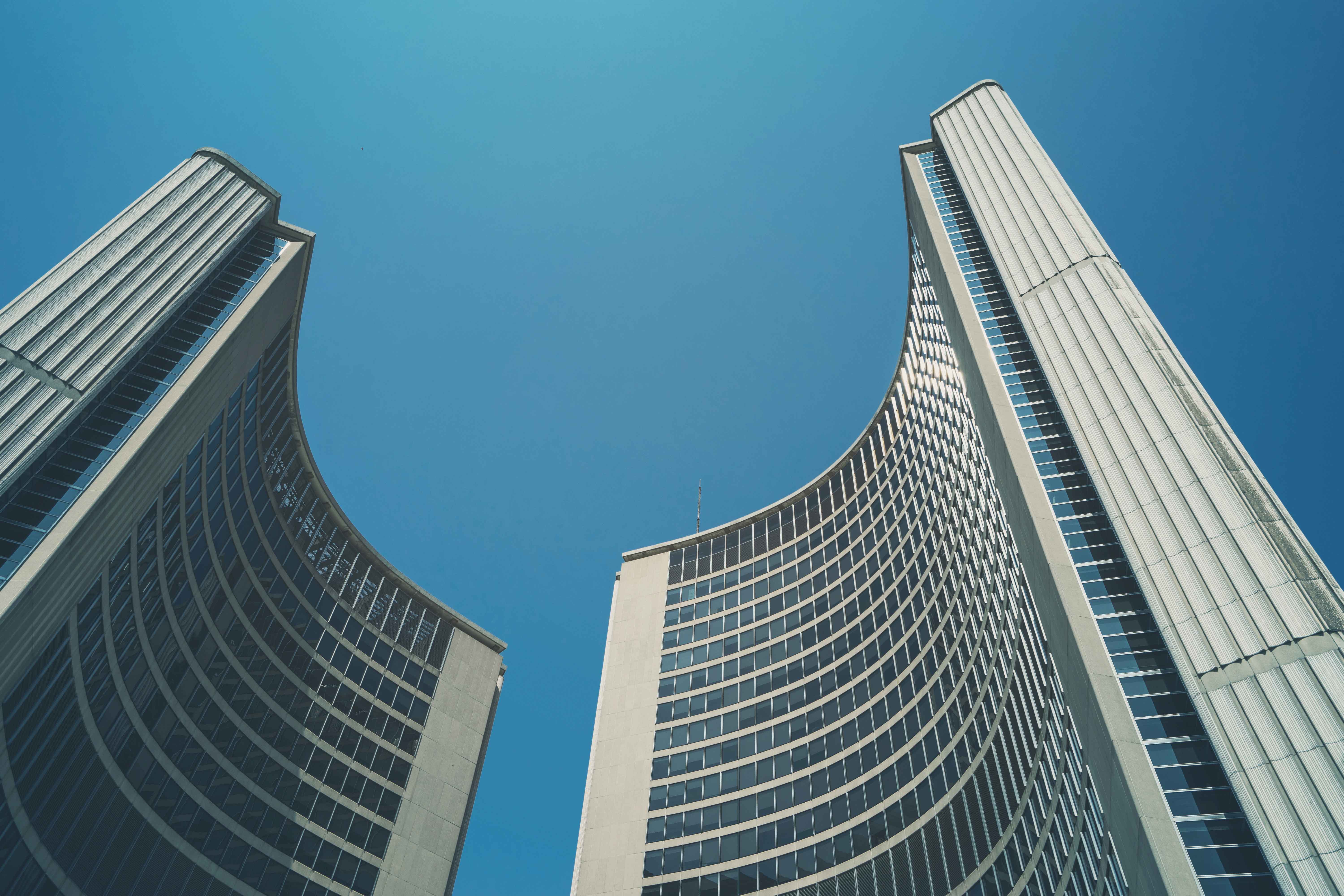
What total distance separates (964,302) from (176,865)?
67512mm

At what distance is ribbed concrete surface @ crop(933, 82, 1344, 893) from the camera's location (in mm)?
34344

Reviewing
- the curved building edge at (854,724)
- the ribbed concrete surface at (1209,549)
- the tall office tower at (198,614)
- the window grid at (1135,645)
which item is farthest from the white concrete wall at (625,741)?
the ribbed concrete surface at (1209,549)

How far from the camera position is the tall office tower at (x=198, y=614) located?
5103 centimetres

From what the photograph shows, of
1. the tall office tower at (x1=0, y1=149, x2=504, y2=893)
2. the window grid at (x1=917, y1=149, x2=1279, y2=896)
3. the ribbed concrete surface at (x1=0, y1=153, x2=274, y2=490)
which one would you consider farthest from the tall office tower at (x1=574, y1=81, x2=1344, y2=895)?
the ribbed concrete surface at (x1=0, y1=153, x2=274, y2=490)

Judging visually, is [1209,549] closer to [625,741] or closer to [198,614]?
[625,741]

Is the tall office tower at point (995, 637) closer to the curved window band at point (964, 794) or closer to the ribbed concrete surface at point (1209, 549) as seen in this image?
the ribbed concrete surface at point (1209, 549)

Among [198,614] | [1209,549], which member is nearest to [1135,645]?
[1209,549]

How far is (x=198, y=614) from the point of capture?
69.0 m

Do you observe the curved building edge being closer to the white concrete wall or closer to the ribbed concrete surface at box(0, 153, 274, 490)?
the white concrete wall

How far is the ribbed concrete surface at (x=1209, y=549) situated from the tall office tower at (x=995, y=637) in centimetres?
13

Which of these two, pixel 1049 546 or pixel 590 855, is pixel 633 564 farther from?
pixel 1049 546

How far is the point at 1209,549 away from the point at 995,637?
67.9 feet

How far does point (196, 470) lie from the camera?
65.1 metres

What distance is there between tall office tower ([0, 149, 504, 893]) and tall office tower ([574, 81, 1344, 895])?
18300 mm
